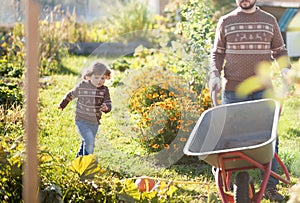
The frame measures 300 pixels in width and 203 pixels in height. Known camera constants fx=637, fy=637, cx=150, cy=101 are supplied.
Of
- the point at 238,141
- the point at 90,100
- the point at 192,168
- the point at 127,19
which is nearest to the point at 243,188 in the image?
the point at 238,141

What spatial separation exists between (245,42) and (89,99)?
0.99m

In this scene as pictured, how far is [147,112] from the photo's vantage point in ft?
14.6

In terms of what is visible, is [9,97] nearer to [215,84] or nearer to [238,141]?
[215,84]

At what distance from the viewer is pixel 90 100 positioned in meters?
3.81

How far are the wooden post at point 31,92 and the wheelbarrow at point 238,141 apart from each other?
71 centimetres

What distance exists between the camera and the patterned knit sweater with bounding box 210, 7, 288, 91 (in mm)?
3561

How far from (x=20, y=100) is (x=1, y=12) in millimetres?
3170

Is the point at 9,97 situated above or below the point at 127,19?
below

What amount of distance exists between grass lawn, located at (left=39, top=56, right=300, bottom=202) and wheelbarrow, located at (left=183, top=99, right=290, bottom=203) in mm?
356

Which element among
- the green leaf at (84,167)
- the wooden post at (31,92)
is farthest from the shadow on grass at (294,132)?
the wooden post at (31,92)

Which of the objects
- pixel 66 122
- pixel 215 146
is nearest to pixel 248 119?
pixel 215 146

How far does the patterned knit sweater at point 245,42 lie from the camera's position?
356 centimetres

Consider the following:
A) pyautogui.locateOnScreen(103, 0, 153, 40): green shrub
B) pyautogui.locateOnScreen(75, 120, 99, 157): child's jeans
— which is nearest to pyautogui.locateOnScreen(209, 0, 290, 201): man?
pyautogui.locateOnScreen(75, 120, 99, 157): child's jeans

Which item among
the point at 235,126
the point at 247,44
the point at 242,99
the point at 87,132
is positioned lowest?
the point at 87,132
